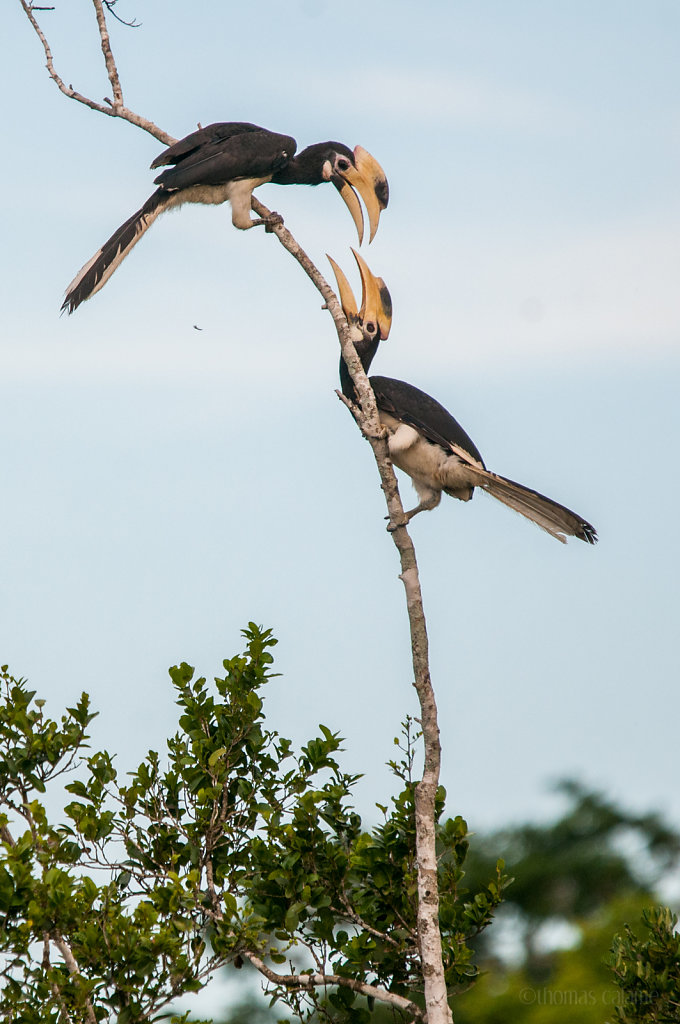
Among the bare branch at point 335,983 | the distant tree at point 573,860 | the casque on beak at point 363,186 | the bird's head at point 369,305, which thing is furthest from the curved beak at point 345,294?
the distant tree at point 573,860

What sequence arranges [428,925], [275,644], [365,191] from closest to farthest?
[428,925] < [275,644] < [365,191]

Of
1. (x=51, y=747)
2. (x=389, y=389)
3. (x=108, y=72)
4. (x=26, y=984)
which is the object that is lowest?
(x=26, y=984)

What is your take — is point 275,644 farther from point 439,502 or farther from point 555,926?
point 555,926

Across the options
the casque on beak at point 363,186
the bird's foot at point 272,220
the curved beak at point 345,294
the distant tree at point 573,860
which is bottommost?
the curved beak at point 345,294

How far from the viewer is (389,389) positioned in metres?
6.43

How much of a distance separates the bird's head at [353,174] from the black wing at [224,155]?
19 centimetres

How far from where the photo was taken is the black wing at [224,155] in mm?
6605

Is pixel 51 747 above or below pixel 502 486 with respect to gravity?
below

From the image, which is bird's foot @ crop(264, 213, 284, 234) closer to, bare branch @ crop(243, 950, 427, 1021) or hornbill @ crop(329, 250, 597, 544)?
hornbill @ crop(329, 250, 597, 544)

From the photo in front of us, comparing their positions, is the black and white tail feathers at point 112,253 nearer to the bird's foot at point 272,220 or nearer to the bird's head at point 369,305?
the bird's foot at point 272,220

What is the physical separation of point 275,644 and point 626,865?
2682cm

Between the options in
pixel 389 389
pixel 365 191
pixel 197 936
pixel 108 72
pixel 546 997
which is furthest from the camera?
pixel 546 997

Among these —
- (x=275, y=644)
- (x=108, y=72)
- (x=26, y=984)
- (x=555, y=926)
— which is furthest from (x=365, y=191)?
(x=555, y=926)

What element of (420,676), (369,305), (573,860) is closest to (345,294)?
(369,305)
